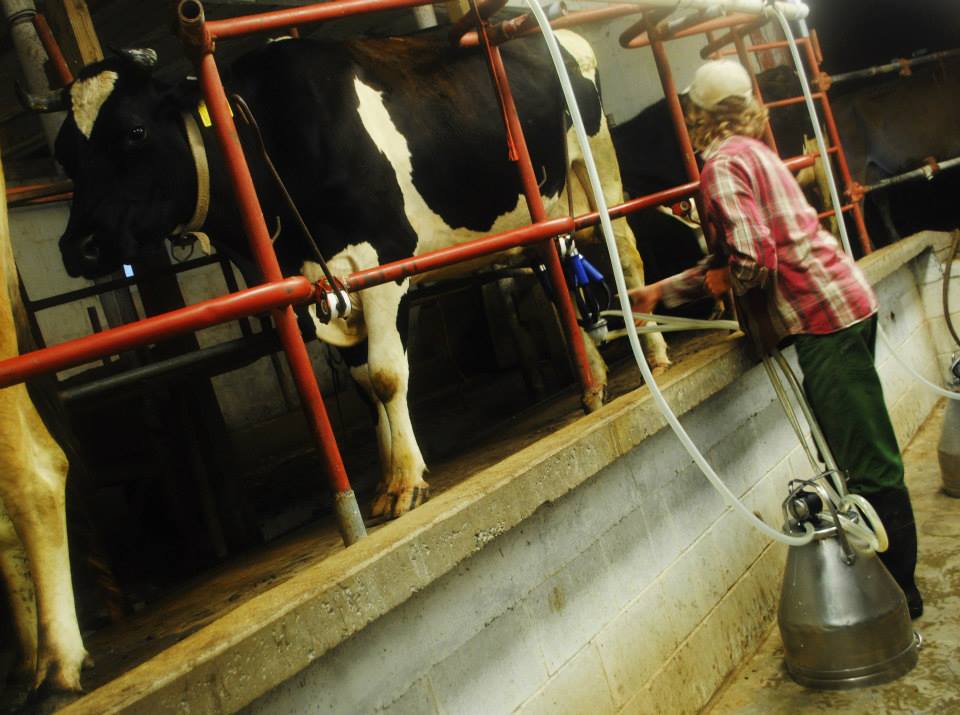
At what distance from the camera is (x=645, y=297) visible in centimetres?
279

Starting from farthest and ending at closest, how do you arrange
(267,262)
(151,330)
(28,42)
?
(28,42) → (267,262) → (151,330)

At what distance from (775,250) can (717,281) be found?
0.67 feet

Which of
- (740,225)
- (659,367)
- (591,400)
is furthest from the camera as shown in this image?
(659,367)

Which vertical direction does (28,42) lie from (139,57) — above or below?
above

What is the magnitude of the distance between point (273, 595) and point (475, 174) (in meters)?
1.96

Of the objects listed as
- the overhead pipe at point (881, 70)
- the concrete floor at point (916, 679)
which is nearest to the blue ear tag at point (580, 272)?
the concrete floor at point (916, 679)

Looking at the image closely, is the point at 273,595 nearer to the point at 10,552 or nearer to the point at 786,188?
the point at 10,552

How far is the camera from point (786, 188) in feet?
9.26

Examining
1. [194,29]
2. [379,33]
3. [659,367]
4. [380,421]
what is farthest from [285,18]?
[379,33]

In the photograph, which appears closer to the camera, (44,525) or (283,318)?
(283,318)

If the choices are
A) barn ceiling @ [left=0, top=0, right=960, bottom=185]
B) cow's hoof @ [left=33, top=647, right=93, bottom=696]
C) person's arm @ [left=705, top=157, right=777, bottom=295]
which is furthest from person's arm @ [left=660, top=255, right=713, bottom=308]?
barn ceiling @ [left=0, top=0, right=960, bottom=185]

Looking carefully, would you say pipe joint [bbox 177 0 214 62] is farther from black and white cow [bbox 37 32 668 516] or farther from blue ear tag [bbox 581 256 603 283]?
blue ear tag [bbox 581 256 603 283]

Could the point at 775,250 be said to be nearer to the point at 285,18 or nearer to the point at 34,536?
the point at 285,18

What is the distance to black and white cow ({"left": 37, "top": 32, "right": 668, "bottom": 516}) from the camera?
258 centimetres
